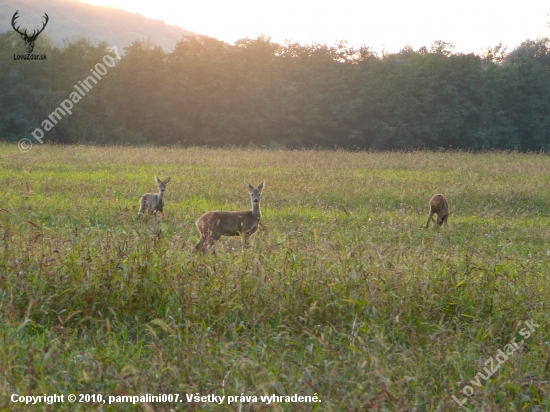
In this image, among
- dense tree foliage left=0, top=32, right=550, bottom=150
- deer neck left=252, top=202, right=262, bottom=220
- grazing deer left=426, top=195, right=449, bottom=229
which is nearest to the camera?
deer neck left=252, top=202, right=262, bottom=220

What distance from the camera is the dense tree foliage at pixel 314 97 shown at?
44.4 meters

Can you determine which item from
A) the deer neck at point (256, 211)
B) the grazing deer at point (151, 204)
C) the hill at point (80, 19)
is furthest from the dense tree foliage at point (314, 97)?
the hill at point (80, 19)

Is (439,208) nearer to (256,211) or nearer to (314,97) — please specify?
(256,211)

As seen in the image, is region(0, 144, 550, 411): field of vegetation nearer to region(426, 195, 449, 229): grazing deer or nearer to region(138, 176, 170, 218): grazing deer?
region(426, 195, 449, 229): grazing deer

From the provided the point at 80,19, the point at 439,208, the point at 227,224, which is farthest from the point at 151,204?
the point at 80,19

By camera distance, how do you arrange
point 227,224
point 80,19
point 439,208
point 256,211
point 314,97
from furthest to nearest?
point 80,19
point 314,97
point 439,208
point 256,211
point 227,224

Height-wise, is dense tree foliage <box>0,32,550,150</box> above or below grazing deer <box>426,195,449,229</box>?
above

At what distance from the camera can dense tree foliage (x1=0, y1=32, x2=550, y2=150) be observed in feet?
146

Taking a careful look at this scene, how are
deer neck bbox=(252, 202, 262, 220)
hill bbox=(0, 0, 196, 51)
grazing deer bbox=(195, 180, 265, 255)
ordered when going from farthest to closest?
hill bbox=(0, 0, 196, 51) → deer neck bbox=(252, 202, 262, 220) → grazing deer bbox=(195, 180, 265, 255)

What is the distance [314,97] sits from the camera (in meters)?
46.6

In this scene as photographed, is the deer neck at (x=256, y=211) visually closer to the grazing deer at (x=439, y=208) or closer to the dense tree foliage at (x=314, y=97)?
the grazing deer at (x=439, y=208)

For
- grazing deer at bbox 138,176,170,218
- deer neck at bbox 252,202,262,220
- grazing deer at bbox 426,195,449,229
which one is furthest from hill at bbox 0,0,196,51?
deer neck at bbox 252,202,262,220

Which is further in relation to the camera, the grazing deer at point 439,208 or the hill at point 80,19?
the hill at point 80,19

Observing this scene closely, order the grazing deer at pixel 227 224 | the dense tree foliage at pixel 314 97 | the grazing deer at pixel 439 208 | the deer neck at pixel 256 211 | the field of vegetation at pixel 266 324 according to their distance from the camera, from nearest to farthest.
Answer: the field of vegetation at pixel 266 324 → the grazing deer at pixel 227 224 → the deer neck at pixel 256 211 → the grazing deer at pixel 439 208 → the dense tree foliage at pixel 314 97
